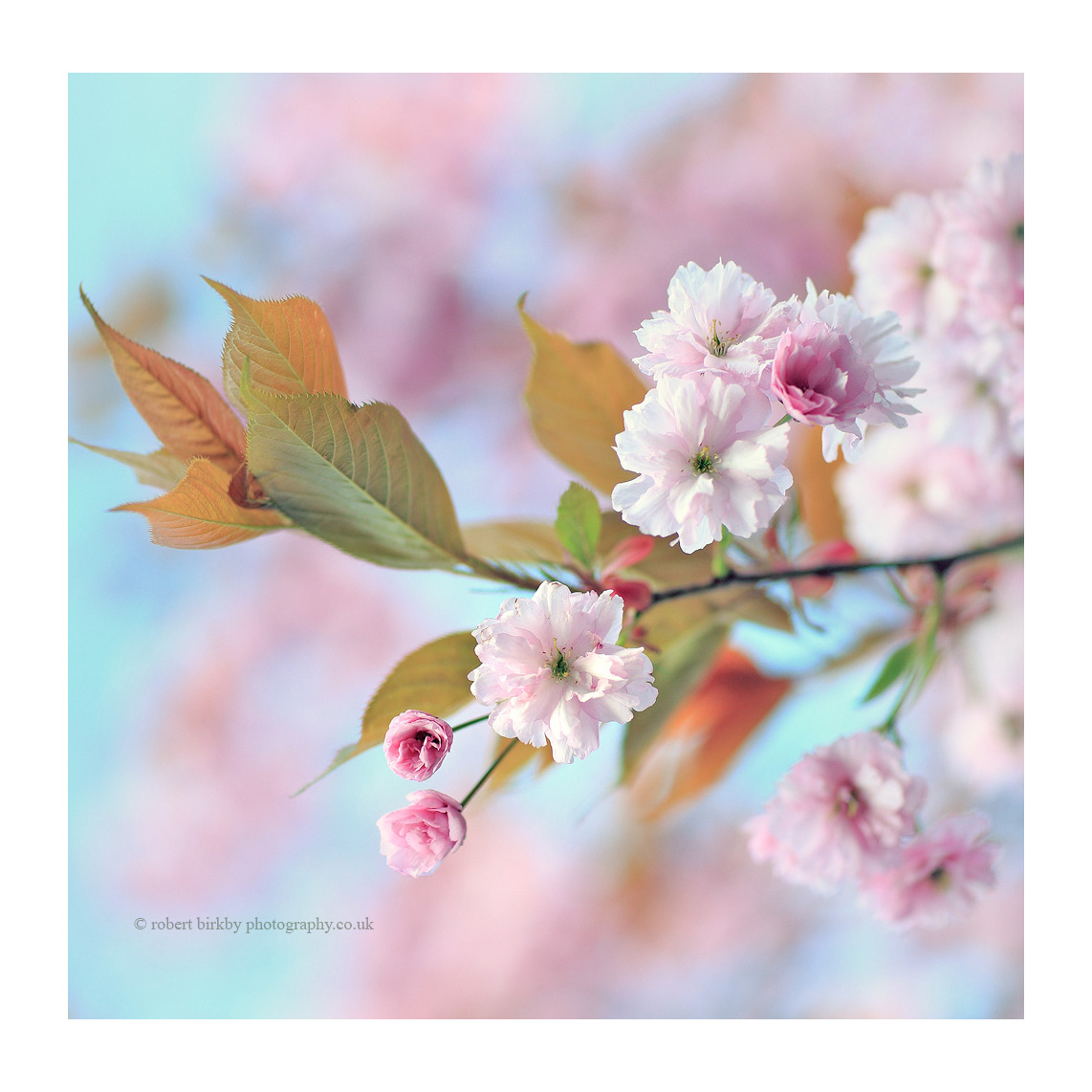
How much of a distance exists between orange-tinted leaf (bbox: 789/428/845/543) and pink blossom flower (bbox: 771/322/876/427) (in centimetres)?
29

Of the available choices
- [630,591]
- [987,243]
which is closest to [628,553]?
[630,591]

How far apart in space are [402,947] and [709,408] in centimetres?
46

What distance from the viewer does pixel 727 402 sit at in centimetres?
22

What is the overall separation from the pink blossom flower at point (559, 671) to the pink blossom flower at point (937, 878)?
0.21 m

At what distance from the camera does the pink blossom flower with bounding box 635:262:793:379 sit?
23 cm

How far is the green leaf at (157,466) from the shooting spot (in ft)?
0.90

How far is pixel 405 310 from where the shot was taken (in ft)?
1.85

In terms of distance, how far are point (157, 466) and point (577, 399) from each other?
0.17 metres

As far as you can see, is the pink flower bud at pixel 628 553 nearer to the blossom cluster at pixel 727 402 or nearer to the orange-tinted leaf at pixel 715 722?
the blossom cluster at pixel 727 402

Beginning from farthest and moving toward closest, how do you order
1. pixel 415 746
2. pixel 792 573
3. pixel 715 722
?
1. pixel 715 722
2. pixel 792 573
3. pixel 415 746

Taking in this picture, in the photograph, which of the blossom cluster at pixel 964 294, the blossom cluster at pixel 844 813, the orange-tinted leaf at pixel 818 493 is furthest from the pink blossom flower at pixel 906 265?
the blossom cluster at pixel 844 813

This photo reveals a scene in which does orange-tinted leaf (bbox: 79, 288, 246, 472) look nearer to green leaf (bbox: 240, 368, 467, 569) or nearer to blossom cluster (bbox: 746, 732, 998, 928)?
green leaf (bbox: 240, 368, 467, 569)

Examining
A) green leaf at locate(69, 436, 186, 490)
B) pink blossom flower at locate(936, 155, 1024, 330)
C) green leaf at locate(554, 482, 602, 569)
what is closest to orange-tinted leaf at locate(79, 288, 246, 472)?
green leaf at locate(69, 436, 186, 490)

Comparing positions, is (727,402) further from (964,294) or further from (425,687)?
(964,294)
